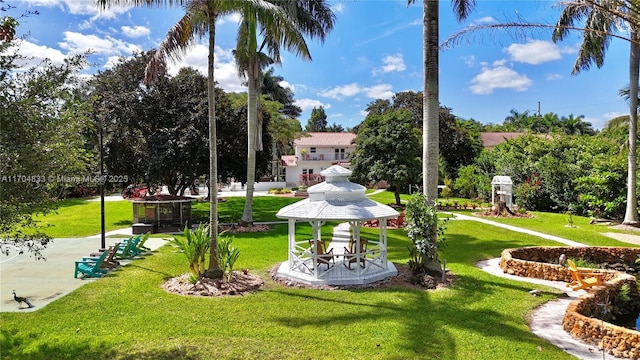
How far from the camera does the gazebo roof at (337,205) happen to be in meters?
11.4

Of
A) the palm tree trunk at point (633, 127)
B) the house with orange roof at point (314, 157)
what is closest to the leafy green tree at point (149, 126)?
the palm tree trunk at point (633, 127)

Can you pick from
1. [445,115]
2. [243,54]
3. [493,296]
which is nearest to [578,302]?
[493,296]

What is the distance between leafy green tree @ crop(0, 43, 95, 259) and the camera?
17.1 ft

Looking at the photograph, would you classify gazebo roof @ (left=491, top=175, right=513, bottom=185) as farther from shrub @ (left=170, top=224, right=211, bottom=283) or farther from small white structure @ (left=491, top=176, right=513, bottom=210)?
shrub @ (left=170, top=224, right=211, bottom=283)

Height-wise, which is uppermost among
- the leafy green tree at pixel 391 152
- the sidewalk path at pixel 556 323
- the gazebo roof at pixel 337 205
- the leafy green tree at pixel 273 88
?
the leafy green tree at pixel 273 88

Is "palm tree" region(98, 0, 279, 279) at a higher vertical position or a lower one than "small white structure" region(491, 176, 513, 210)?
higher

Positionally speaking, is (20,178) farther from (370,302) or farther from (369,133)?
(369,133)

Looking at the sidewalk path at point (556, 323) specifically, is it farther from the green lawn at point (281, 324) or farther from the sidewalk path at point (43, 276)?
the sidewalk path at point (43, 276)

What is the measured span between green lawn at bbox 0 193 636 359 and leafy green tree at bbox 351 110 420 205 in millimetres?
14954

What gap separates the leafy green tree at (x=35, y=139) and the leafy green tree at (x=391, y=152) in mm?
22367

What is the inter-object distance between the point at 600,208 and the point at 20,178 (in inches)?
1144

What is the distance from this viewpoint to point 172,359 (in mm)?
6594

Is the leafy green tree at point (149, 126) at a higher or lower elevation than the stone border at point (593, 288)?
higher

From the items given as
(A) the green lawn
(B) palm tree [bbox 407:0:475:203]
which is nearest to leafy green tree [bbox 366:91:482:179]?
(B) palm tree [bbox 407:0:475:203]
